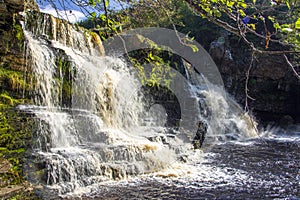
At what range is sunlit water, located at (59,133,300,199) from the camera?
451 centimetres

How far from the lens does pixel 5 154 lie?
14.3 ft

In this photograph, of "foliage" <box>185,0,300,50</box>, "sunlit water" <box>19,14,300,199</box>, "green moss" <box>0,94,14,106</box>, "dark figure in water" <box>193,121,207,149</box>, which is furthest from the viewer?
"dark figure in water" <box>193,121,207,149</box>

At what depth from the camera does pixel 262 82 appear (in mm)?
15609

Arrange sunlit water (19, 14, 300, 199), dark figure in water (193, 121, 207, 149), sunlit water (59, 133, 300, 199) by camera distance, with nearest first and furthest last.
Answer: sunlit water (59, 133, 300, 199), sunlit water (19, 14, 300, 199), dark figure in water (193, 121, 207, 149)

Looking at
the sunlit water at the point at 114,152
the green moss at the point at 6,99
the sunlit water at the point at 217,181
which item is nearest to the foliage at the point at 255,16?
the sunlit water at the point at 217,181

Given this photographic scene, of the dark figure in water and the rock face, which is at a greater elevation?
the rock face

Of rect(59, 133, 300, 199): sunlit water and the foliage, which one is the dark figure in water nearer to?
rect(59, 133, 300, 199): sunlit water

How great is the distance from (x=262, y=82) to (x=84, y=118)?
12352 mm

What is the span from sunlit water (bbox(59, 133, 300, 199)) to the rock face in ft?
27.8

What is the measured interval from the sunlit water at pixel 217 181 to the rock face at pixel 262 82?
8486 millimetres

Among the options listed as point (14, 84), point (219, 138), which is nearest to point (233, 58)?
point (219, 138)

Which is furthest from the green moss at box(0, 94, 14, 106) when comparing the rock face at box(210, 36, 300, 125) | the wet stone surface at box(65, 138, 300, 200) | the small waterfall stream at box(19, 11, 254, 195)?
the rock face at box(210, 36, 300, 125)

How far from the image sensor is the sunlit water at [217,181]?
177 inches

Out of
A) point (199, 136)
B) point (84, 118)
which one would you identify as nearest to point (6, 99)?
point (84, 118)
